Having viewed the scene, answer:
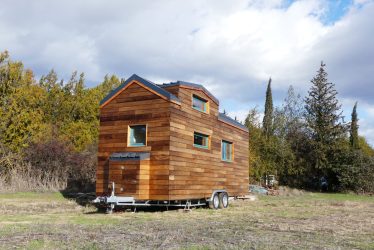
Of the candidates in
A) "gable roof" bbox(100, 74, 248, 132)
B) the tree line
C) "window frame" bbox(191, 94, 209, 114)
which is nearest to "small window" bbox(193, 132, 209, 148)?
"window frame" bbox(191, 94, 209, 114)

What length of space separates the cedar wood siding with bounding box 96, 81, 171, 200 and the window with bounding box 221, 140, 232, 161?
14.2 ft

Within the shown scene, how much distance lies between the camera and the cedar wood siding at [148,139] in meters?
12.6

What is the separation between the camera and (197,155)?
46.6ft

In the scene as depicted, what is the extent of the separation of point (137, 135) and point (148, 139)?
21.0 inches

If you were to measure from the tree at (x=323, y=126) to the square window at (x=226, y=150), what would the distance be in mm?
15884

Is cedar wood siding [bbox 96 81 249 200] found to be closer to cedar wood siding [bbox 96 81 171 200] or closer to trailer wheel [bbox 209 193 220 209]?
cedar wood siding [bbox 96 81 171 200]

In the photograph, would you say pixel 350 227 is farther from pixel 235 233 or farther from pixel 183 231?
pixel 183 231

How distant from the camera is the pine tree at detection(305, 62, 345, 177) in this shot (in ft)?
103

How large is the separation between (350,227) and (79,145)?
969 inches

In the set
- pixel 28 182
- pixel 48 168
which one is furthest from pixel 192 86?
pixel 48 168

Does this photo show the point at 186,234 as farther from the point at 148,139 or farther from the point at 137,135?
the point at 137,135

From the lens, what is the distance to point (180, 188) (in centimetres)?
1302

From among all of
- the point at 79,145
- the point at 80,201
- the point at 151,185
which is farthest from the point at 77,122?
the point at 151,185

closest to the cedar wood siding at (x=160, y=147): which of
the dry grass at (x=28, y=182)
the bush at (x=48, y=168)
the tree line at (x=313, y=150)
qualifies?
the dry grass at (x=28, y=182)
